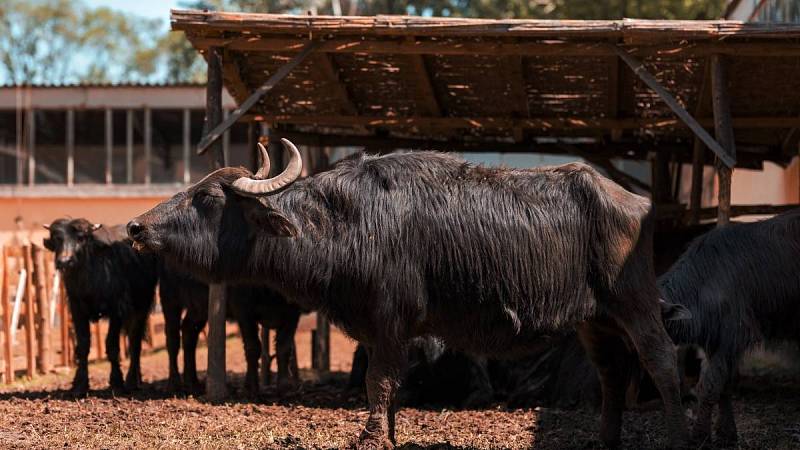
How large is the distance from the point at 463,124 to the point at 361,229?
5.89 metres

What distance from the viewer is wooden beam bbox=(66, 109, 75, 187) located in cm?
2428

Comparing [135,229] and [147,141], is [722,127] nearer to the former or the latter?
[135,229]

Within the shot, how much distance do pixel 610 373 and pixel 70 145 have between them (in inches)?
734

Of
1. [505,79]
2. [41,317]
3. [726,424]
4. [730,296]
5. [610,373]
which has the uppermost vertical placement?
[505,79]

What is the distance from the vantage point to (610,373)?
27.4ft

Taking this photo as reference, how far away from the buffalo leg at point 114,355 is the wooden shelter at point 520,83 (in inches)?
110

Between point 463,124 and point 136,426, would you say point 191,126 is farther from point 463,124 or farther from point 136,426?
point 136,426

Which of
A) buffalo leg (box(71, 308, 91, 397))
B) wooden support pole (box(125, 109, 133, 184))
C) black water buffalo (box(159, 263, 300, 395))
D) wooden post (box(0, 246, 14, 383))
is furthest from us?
wooden support pole (box(125, 109, 133, 184))

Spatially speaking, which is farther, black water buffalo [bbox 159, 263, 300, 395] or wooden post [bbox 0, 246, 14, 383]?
wooden post [bbox 0, 246, 14, 383]

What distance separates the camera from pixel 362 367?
12.0m

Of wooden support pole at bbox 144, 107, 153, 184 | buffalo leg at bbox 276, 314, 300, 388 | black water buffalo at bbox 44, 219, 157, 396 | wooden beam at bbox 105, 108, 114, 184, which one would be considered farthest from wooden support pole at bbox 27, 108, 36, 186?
buffalo leg at bbox 276, 314, 300, 388

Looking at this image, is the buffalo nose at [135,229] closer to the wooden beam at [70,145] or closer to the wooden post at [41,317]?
the wooden post at [41,317]

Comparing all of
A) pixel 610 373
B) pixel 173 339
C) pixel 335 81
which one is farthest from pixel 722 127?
pixel 173 339

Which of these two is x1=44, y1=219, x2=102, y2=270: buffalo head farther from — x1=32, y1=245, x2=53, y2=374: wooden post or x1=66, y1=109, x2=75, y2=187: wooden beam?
x1=66, y1=109, x2=75, y2=187: wooden beam
